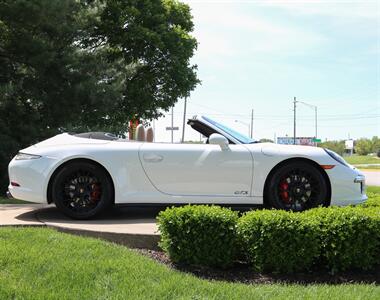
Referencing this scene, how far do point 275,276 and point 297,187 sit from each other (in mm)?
1796

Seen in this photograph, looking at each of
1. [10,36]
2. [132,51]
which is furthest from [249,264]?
[132,51]

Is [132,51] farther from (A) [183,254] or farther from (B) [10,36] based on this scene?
(A) [183,254]

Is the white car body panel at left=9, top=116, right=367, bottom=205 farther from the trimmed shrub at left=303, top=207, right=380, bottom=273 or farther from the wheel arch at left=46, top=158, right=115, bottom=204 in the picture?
the trimmed shrub at left=303, top=207, right=380, bottom=273

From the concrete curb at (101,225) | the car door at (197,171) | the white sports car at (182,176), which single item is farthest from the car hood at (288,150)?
the concrete curb at (101,225)

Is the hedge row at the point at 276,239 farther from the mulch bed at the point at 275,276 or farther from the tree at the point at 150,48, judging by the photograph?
the tree at the point at 150,48

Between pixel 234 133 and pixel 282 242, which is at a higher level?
pixel 234 133

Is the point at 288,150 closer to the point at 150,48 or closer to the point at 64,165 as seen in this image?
the point at 64,165

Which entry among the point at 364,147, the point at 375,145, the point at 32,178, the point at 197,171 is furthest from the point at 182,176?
the point at 375,145

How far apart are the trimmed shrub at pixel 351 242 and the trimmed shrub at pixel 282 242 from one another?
0.10 m

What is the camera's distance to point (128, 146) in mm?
5695

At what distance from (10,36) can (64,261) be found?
11.0m

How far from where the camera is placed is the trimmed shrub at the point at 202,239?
420cm

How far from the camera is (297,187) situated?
5.70m

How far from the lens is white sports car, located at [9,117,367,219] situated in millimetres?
5574
